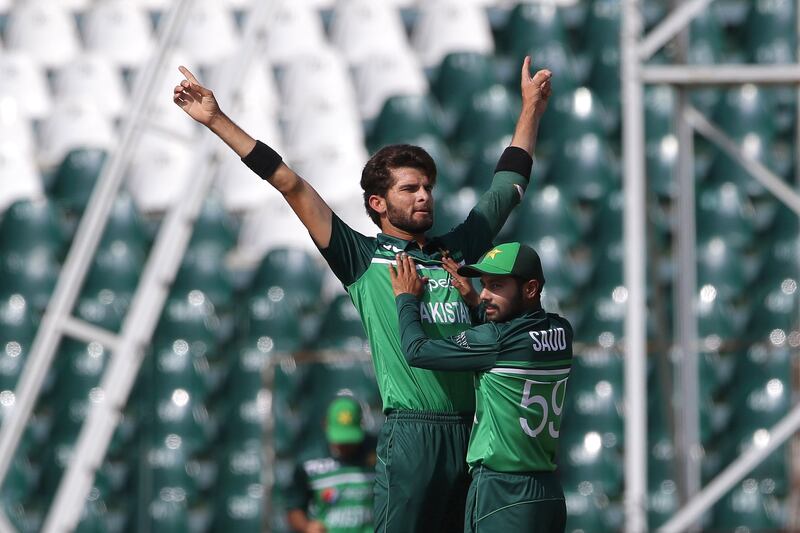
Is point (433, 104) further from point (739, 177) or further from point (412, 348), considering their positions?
point (412, 348)

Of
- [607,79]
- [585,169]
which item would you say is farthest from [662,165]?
[607,79]

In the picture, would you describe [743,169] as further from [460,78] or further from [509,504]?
[509,504]

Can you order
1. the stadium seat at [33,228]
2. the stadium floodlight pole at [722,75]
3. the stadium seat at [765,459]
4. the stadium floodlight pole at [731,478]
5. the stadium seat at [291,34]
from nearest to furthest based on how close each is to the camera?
the stadium floodlight pole at [731,478] < the stadium floodlight pole at [722,75] < the stadium seat at [765,459] < the stadium seat at [33,228] < the stadium seat at [291,34]

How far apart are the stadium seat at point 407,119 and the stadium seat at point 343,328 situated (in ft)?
4.76

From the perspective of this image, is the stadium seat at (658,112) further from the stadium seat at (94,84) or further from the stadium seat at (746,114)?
the stadium seat at (94,84)

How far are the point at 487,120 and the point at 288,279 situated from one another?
202cm

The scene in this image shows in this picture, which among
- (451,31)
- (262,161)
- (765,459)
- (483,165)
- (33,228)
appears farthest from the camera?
(451,31)

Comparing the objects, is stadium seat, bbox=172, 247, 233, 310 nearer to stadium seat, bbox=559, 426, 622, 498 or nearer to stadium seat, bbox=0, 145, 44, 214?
stadium seat, bbox=0, 145, 44, 214

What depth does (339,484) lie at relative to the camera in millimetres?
6902

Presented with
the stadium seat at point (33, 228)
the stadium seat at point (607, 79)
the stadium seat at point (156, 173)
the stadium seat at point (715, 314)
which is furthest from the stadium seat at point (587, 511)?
the stadium seat at point (33, 228)

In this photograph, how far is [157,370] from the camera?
391 inches

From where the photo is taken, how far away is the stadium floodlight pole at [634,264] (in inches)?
261

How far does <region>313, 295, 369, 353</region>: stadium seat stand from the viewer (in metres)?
9.92

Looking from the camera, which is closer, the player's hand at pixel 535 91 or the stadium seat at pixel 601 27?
the player's hand at pixel 535 91
